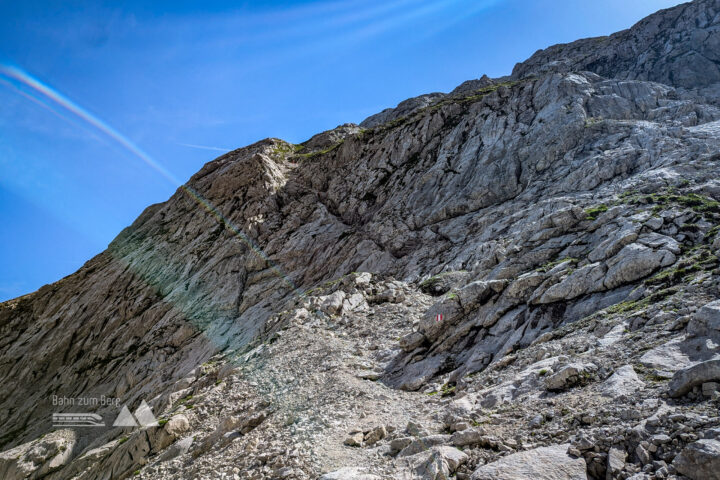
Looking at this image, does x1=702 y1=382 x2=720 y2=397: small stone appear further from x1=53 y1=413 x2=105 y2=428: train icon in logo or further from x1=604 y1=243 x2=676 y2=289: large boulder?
x1=53 y1=413 x2=105 y2=428: train icon in logo

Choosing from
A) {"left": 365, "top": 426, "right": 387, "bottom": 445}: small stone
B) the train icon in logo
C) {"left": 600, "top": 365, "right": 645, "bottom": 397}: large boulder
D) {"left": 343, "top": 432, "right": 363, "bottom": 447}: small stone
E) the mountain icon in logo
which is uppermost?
the train icon in logo

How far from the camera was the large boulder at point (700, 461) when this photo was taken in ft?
17.9

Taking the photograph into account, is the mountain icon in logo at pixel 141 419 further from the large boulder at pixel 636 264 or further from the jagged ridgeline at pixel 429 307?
the large boulder at pixel 636 264

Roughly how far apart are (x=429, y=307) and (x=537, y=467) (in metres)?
18.7

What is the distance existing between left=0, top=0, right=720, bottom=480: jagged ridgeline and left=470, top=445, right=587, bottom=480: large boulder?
47mm

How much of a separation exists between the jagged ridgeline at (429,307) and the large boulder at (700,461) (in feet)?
0.08

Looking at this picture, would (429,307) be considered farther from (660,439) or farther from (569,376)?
(660,439)

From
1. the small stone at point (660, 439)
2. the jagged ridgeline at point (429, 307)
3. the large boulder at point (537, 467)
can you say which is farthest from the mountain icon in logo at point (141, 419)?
the small stone at point (660, 439)

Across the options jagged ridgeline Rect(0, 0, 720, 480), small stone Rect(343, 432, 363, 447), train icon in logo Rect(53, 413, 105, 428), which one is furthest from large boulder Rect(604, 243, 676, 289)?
train icon in logo Rect(53, 413, 105, 428)

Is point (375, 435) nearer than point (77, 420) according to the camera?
Yes

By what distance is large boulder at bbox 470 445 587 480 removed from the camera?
22.2ft

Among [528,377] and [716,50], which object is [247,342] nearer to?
[528,377]

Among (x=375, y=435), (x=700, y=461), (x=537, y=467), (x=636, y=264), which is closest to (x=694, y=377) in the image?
(x=700, y=461)

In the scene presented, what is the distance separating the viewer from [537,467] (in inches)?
276
